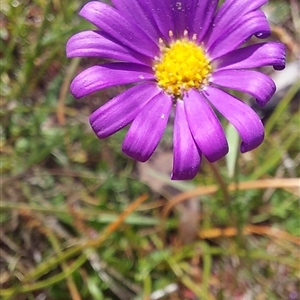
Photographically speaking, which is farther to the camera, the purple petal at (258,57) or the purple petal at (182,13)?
the purple petal at (182,13)

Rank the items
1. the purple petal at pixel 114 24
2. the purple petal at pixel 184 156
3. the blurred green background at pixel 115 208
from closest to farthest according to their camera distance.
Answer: the purple petal at pixel 184 156 → the purple petal at pixel 114 24 → the blurred green background at pixel 115 208

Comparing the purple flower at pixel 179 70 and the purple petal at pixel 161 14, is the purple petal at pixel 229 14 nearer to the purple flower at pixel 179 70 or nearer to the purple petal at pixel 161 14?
the purple flower at pixel 179 70

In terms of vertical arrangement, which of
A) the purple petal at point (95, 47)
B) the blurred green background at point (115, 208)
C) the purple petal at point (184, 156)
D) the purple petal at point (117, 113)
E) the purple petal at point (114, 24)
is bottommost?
the blurred green background at point (115, 208)

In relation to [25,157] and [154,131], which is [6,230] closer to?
[25,157]

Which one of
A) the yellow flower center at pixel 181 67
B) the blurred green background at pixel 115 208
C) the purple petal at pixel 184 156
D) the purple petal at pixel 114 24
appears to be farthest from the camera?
the blurred green background at pixel 115 208

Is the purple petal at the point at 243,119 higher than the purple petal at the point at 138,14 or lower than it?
lower

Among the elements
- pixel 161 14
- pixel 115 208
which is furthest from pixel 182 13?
pixel 115 208

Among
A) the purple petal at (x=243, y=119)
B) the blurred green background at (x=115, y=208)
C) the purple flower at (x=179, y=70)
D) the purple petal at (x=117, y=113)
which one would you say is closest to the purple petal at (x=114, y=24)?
the purple flower at (x=179, y=70)
